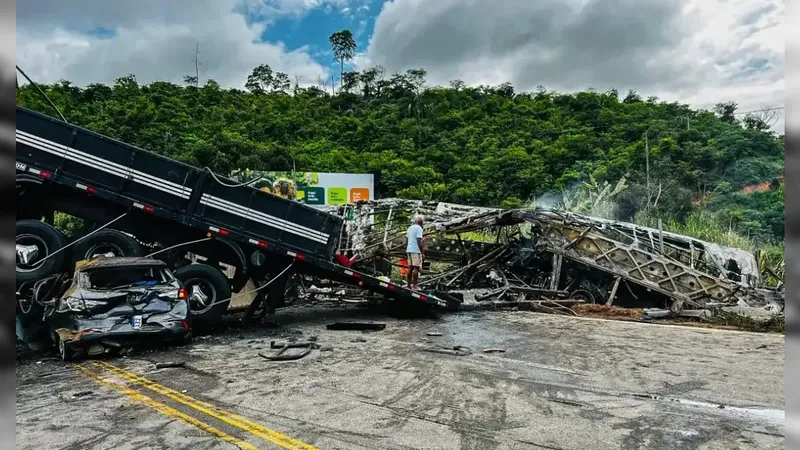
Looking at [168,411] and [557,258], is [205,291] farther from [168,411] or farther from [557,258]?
[557,258]

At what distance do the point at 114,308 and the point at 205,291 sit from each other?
7.57ft

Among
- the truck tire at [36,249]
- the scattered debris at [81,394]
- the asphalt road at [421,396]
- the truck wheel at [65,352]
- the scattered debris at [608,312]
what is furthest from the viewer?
the scattered debris at [608,312]

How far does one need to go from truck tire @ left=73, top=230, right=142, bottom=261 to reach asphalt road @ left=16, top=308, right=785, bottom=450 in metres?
2.26

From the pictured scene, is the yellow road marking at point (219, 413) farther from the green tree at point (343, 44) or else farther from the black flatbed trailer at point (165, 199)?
the green tree at point (343, 44)

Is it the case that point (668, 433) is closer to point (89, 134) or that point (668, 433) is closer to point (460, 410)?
point (460, 410)

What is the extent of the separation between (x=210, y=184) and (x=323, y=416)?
6337 mm

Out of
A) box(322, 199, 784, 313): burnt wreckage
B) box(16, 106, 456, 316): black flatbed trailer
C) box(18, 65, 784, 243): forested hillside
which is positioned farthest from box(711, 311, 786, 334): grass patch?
box(18, 65, 784, 243): forested hillside

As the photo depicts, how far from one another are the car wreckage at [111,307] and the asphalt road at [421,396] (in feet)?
1.01

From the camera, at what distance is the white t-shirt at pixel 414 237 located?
12.8 metres

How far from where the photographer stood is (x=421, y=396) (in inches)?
240

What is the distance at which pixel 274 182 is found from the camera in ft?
110

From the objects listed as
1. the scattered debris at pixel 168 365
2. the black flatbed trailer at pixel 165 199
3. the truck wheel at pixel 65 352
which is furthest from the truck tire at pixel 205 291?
the scattered debris at pixel 168 365

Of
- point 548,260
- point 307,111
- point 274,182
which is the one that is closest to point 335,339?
point 548,260

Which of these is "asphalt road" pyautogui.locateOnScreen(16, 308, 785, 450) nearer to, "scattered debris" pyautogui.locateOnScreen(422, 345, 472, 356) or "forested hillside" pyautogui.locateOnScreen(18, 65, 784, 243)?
"scattered debris" pyautogui.locateOnScreen(422, 345, 472, 356)
